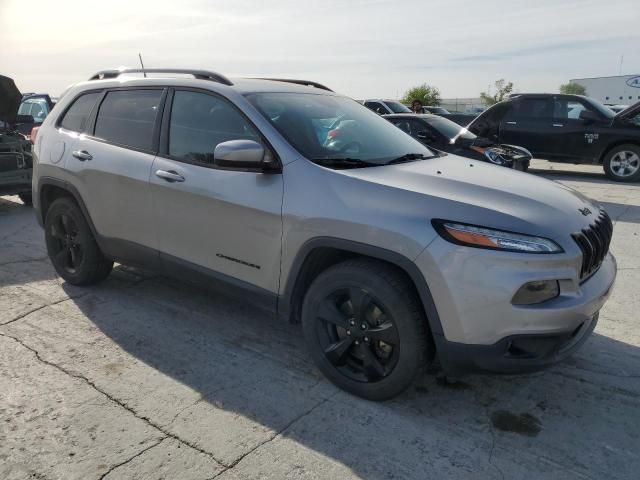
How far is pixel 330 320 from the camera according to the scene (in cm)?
296

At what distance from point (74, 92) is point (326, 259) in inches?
113

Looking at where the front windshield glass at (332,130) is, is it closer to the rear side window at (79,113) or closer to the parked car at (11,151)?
the rear side window at (79,113)

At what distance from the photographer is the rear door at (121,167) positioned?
3.77 m

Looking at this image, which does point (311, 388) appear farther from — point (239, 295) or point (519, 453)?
point (519, 453)

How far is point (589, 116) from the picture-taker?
10906mm

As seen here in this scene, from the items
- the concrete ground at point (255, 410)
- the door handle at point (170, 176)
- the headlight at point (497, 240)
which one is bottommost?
the concrete ground at point (255, 410)

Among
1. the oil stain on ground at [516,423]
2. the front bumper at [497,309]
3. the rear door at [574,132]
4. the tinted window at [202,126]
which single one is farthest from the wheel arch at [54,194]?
the rear door at [574,132]

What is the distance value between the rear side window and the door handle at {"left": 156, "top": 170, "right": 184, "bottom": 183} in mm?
1183

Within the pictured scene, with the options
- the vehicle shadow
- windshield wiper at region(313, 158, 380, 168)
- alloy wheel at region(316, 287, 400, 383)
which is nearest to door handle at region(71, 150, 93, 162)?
the vehicle shadow

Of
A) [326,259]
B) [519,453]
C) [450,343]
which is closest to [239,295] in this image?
[326,259]

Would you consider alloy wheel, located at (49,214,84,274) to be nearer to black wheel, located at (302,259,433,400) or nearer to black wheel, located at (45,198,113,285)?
black wheel, located at (45,198,113,285)

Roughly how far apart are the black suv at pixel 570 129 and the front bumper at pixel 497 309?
941 centimetres

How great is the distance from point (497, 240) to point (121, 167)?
2.66 metres

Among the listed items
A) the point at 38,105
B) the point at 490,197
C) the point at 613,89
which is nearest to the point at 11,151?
the point at 38,105
